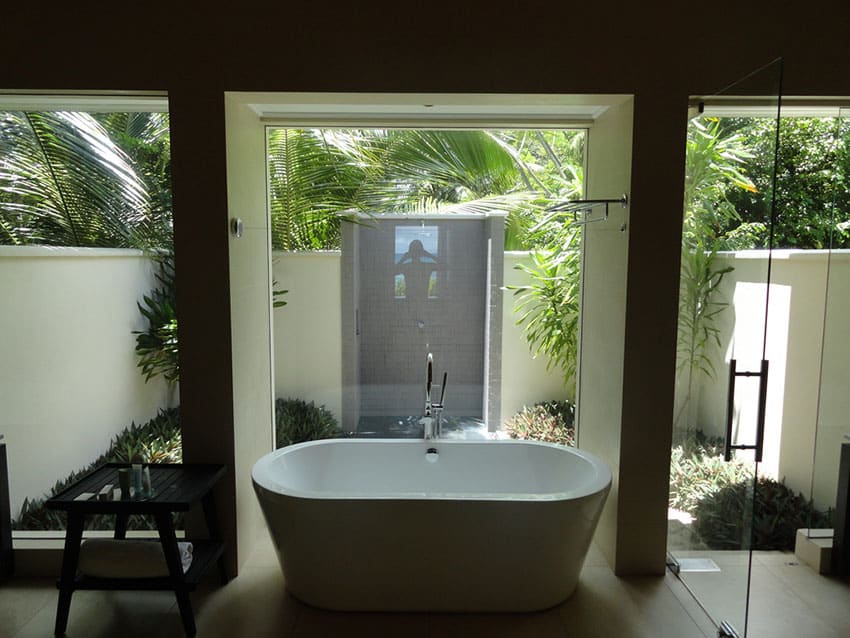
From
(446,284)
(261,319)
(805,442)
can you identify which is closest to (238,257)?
(261,319)

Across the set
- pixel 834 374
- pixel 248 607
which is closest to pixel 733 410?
pixel 834 374

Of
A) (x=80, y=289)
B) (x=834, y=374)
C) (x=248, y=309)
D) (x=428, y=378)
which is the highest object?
(x=80, y=289)

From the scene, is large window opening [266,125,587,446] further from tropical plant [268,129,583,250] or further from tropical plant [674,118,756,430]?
tropical plant [674,118,756,430]

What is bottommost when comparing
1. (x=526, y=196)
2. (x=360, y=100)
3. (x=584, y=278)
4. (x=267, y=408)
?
(x=267, y=408)

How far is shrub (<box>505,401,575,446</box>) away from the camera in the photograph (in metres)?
3.69

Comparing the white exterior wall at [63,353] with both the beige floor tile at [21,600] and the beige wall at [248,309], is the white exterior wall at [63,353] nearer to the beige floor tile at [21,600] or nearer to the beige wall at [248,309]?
the beige floor tile at [21,600]

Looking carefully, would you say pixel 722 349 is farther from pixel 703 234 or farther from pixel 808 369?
pixel 808 369

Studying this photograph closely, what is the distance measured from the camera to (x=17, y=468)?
307cm

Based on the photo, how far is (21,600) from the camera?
110 inches

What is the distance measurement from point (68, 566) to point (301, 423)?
1424 millimetres

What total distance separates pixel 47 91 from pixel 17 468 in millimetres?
1887

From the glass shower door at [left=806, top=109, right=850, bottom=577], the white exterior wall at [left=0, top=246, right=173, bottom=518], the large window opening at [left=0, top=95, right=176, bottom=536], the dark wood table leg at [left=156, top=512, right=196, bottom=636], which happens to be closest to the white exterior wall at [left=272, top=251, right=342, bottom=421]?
the large window opening at [left=0, top=95, right=176, bottom=536]

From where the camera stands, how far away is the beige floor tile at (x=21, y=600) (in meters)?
2.63

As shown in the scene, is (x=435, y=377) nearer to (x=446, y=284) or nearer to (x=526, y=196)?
(x=446, y=284)
